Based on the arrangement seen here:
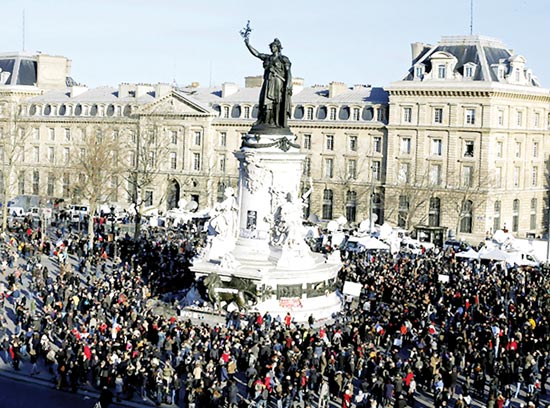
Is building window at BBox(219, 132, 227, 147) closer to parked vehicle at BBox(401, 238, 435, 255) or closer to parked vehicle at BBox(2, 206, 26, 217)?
parked vehicle at BBox(2, 206, 26, 217)

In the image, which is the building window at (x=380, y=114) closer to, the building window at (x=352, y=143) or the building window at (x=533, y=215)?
the building window at (x=352, y=143)

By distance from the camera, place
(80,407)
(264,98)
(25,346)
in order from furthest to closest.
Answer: (264,98)
(25,346)
(80,407)

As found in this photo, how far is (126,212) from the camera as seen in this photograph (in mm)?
73250

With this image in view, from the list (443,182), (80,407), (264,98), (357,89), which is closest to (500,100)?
(443,182)

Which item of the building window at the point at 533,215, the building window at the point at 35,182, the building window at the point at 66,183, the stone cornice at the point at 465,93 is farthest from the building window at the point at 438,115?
the building window at the point at 35,182

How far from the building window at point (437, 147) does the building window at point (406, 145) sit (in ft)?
6.45

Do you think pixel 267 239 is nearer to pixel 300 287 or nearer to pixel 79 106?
pixel 300 287

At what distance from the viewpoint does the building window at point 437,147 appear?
246 feet

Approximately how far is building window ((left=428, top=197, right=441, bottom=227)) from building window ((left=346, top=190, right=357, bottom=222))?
6759mm

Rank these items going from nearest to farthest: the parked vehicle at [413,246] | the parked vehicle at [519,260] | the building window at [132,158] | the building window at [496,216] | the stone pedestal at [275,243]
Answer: the stone pedestal at [275,243], the parked vehicle at [519,260], the parked vehicle at [413,246], the building window at [496,216], the building window at [132,158]

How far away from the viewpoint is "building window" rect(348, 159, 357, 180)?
259 ft

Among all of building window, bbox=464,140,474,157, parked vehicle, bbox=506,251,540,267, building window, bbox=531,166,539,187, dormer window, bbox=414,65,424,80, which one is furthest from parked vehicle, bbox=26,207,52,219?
building window, bbox=531,166,539,187

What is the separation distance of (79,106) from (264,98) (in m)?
56.7

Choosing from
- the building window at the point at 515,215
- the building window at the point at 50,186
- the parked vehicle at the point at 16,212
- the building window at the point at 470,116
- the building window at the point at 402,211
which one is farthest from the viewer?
the building window at the point at 50,186
